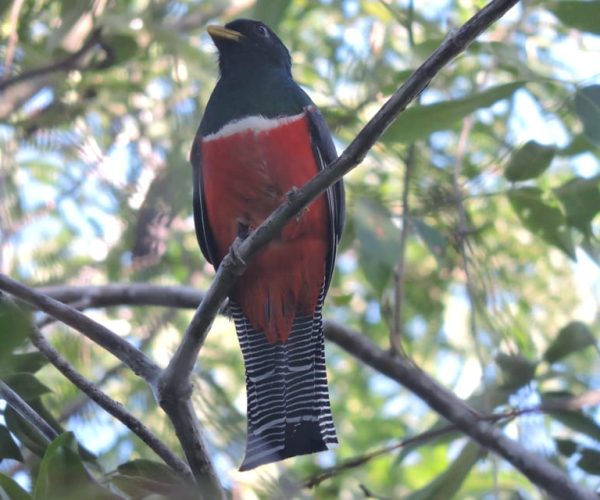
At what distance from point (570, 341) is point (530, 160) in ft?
1.90

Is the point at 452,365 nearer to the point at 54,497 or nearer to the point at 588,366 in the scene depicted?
the point at 588,366

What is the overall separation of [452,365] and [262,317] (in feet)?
9.16

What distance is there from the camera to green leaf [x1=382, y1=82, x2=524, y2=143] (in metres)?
3.12

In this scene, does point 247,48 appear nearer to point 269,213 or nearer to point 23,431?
point 269,213

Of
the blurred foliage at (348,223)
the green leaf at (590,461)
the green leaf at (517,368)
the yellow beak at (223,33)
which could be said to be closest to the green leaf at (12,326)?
the blurred foliage at (348,223)

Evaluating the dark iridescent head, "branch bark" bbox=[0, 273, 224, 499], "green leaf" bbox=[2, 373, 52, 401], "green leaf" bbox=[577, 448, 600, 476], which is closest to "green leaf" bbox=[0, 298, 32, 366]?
"branch bark" bbox=[0, 273, 224, 499]

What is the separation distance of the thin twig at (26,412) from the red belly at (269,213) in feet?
3.74

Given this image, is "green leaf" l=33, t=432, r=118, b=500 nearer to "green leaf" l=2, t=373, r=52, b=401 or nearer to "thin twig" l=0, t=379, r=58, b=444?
"thin twig" l=0, t=379, r=58, b=444

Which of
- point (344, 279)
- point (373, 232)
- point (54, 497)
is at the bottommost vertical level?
point (54, 497)

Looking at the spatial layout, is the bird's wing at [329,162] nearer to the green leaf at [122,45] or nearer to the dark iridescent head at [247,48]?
the dark iridescent head at [247,48]

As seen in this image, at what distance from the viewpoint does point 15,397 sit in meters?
2.20

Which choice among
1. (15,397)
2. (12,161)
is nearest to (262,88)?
(12,161)

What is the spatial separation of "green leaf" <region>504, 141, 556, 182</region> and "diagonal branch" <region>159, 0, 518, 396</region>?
44.7 inches

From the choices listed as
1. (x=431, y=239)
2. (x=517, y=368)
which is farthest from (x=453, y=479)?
(x=431, y=239)
